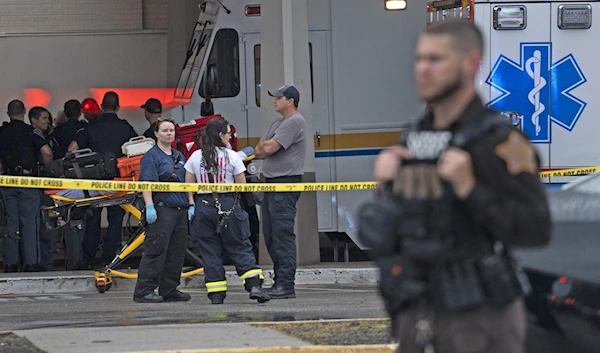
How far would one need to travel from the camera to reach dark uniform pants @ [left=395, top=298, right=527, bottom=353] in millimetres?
3223

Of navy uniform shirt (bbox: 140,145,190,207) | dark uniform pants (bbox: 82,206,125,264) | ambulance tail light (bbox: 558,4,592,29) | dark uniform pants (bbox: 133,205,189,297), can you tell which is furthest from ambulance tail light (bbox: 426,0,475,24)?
dark uniform pants (bbox: 82,206,125,264)

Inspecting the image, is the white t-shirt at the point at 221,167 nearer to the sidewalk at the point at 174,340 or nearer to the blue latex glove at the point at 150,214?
the blue latex glove at the point at 150,214

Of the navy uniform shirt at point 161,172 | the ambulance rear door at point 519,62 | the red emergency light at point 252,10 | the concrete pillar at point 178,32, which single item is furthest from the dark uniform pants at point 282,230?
the concrete pillar at point 178,32

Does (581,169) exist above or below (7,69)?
below

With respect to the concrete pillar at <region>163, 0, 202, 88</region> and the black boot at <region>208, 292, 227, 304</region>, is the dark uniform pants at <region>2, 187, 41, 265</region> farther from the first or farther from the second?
the black boot at <region>208, 292, 227, 304</region>

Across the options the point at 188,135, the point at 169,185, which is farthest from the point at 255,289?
the point at 188,135

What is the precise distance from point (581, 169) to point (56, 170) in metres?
4.89

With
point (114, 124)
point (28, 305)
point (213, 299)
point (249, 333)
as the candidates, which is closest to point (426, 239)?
point (249, 333)

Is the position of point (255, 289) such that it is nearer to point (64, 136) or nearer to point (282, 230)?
point (282, 230)

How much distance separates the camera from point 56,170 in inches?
396

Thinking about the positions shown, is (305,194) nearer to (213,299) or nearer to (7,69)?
(213,299)

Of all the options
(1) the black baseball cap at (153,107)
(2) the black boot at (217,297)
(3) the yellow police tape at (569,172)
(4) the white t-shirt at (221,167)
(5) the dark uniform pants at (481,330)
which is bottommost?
(2) the black boot at (217,297)

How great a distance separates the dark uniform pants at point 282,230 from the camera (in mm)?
9062

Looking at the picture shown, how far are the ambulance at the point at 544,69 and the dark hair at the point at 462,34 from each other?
6501 millimetres
